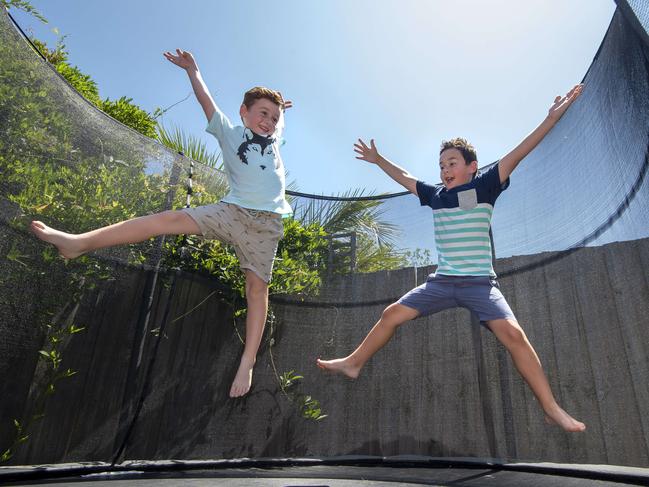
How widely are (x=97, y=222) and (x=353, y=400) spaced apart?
1.54m

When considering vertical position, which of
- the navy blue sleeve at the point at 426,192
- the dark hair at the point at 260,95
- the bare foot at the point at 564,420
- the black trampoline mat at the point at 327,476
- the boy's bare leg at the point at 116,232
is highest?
the dark hair at the point at 260,95

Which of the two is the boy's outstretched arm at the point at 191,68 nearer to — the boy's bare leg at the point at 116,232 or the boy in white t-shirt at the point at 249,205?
the boy in white t-shirt at the point at 249,205

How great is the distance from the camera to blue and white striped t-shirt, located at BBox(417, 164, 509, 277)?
157cm

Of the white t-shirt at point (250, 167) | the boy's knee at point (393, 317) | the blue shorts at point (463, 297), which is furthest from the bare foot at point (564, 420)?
the white t-shirt at point (250, 167)

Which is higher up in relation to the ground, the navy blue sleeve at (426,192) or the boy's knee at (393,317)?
the navy blue sleeve at (426,192)

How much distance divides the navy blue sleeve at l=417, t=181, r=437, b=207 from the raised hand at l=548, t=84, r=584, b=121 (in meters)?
0.50

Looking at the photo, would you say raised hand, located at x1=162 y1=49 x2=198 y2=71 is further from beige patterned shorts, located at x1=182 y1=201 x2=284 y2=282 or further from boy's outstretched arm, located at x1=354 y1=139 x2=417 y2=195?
boy's outstretched arm, located at x1=354 y1=139 x2=417 y2=195

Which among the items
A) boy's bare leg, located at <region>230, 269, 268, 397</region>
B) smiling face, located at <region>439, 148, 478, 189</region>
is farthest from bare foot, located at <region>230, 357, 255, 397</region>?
smiling face, located at <region>439, 148, 478, 189</region>

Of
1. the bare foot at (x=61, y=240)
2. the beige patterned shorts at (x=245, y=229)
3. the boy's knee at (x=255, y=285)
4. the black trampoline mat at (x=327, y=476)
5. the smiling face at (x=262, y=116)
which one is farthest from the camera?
the smiling face at (x=262, y=116)

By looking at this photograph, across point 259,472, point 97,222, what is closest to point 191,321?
point 97,222

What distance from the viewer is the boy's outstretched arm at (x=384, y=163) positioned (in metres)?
1.89

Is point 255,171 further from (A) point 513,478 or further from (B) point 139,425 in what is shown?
(A) point 513,478

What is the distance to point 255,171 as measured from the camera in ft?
5.28

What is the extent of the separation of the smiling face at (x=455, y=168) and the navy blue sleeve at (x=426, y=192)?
0.07 meters
